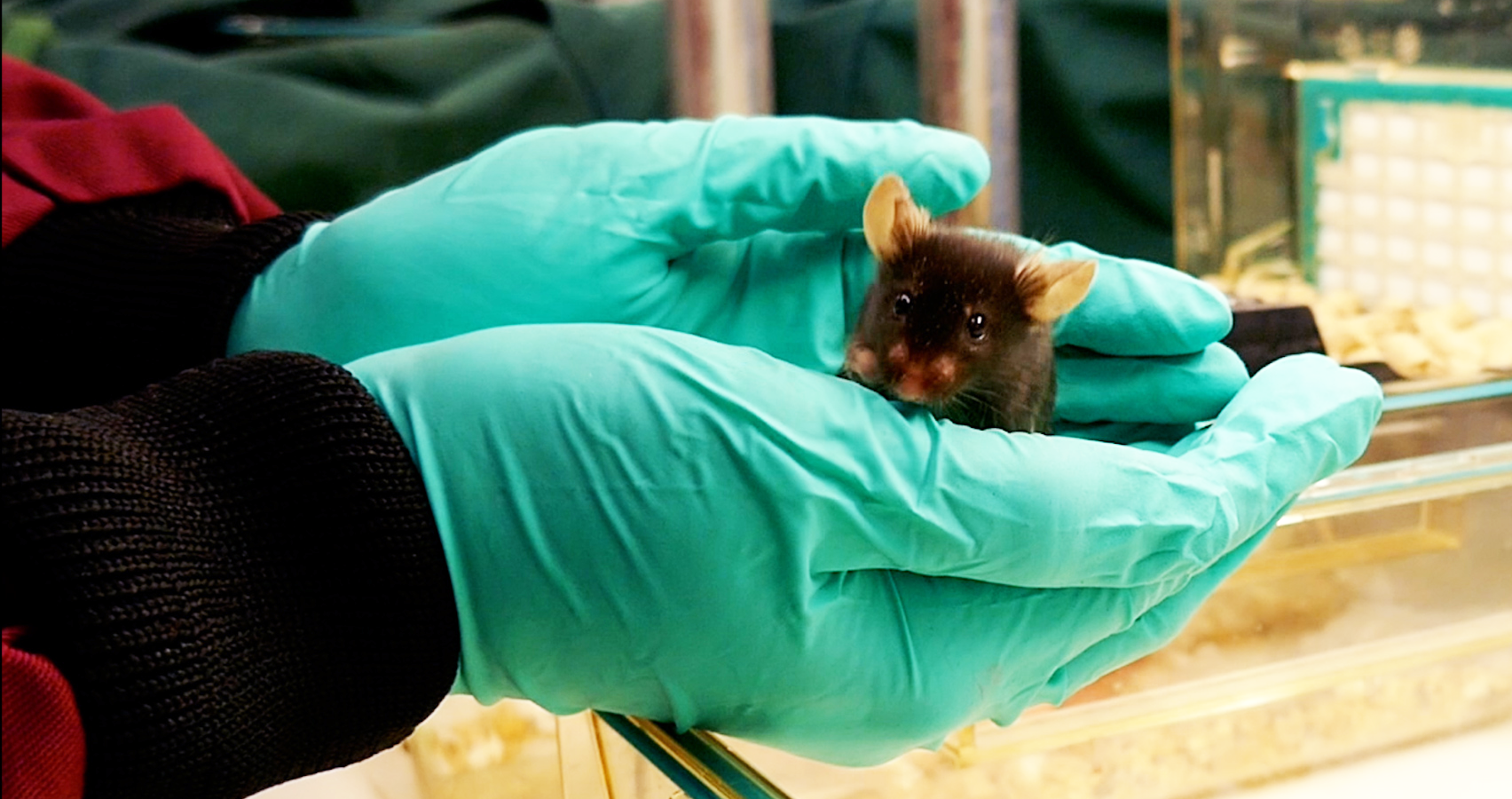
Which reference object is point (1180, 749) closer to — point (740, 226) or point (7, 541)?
point (740, 226)

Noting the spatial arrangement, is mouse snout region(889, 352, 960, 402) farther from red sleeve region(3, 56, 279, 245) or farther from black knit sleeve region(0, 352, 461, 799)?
red sleeve region(3, 56, 279, 245)

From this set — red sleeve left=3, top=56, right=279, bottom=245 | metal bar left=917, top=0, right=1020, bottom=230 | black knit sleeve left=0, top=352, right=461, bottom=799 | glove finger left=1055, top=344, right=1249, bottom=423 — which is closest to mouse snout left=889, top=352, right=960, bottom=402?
glove finger left=1055, top=344, right=1249, bottom=423

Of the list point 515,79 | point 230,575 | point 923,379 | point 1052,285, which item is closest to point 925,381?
point 923,379

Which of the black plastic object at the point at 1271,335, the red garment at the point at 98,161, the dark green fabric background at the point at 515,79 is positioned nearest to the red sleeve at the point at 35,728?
the red garment at the point at 98,161

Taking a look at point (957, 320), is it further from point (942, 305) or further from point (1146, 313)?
point (1146, 313)

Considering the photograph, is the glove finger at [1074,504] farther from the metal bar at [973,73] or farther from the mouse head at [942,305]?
the metal bar at [973,73]
